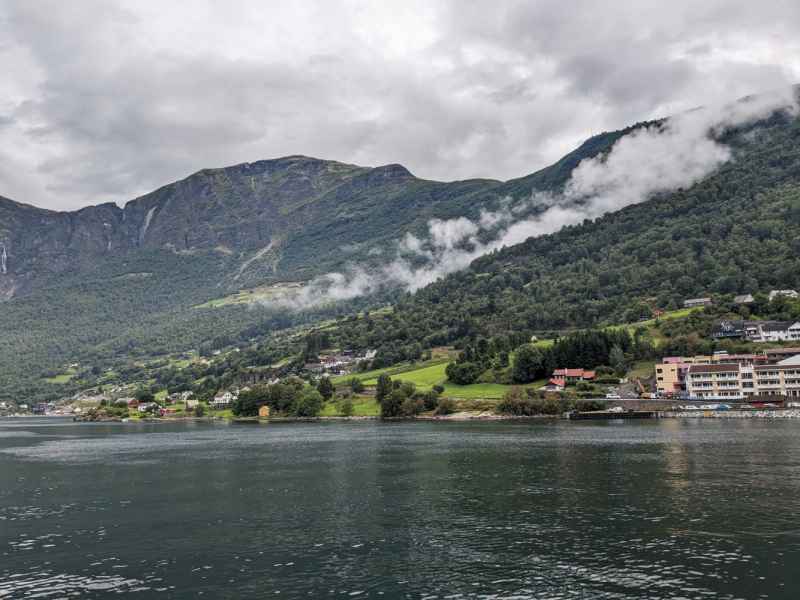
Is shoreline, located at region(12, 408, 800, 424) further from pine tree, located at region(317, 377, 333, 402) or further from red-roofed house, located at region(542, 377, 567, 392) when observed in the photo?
pine tree, located at region(317, 377, 333, 402)

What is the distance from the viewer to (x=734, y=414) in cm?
10100

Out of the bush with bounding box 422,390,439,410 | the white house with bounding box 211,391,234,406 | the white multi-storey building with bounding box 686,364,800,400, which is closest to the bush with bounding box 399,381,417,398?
the bush with bounding box 422,390,439,410

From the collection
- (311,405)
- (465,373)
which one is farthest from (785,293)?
(311,405)

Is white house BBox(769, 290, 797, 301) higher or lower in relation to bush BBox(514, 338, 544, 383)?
higher

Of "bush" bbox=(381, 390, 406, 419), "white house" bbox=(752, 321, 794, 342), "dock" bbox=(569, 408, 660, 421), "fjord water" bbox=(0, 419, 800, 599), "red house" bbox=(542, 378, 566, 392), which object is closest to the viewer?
"fjord water" bbox=(0, 419, 800, 599)

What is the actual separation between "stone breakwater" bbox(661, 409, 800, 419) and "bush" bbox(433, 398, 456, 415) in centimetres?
4065

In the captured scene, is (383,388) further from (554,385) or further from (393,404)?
(554,385)

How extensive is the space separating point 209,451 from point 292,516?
43675mm

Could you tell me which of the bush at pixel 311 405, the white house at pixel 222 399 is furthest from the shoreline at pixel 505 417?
the white house at pixel 222 399

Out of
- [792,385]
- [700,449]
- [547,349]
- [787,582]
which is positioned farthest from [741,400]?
[787,582]

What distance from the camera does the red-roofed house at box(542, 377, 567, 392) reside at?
124m

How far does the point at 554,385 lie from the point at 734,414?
34.7 metres

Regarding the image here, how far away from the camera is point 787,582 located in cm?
2238

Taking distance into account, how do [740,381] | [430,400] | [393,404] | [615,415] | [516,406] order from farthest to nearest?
[430,400]
[393,404]
[516,406]
[740,381]
[615,415]
